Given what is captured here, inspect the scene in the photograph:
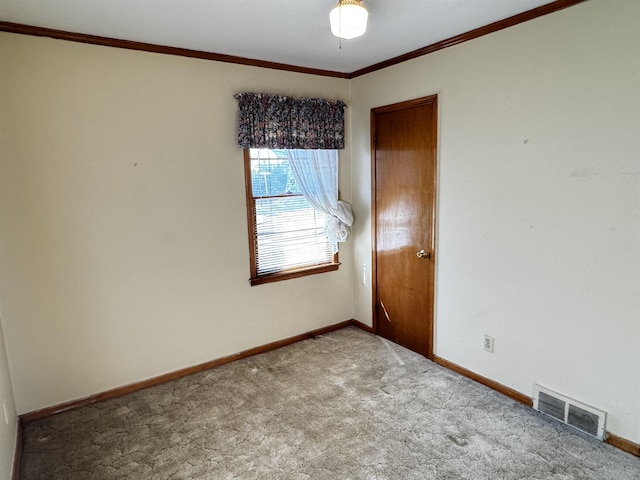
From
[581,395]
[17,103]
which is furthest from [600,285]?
[17,103]

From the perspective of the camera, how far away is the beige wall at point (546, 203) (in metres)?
2.04

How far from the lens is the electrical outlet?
9.05ft

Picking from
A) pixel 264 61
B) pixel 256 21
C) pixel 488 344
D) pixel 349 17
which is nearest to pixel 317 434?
pixel 488 344

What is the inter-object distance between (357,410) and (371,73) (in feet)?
9.00

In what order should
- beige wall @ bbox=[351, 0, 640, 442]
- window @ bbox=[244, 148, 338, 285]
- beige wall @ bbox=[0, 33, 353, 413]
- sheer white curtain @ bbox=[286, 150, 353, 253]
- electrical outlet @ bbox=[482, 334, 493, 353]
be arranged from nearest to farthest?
beige wall @ bbox=[351, 0, 640, 442]
beige wall @ bbox=[0, 33, 353, 413]
electrical outlet @ bbox=[482, 334, 493, 353]
window @ bbox=[244, 148, 338, 285]
sheer white curtain @ bbox=[286, 150, 353, 253]

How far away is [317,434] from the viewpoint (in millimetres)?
2344

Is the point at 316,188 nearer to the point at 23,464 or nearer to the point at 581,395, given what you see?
the point at 581,395

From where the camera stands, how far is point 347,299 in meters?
4.00

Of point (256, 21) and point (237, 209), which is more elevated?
point (256, 21)

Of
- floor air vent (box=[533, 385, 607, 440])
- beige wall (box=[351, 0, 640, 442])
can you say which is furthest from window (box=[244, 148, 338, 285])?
floor air vent (box=[533, 385, 607, 440])

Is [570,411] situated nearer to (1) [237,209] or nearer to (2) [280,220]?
Answer: (2) [280,220]

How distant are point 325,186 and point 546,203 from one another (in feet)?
6.00

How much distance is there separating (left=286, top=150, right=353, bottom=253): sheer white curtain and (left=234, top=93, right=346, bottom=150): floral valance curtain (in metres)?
0.10

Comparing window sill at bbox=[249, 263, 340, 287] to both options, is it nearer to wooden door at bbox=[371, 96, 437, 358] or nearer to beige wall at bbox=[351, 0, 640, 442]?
wooden door at bbox=[371, 96, 437, 358]
